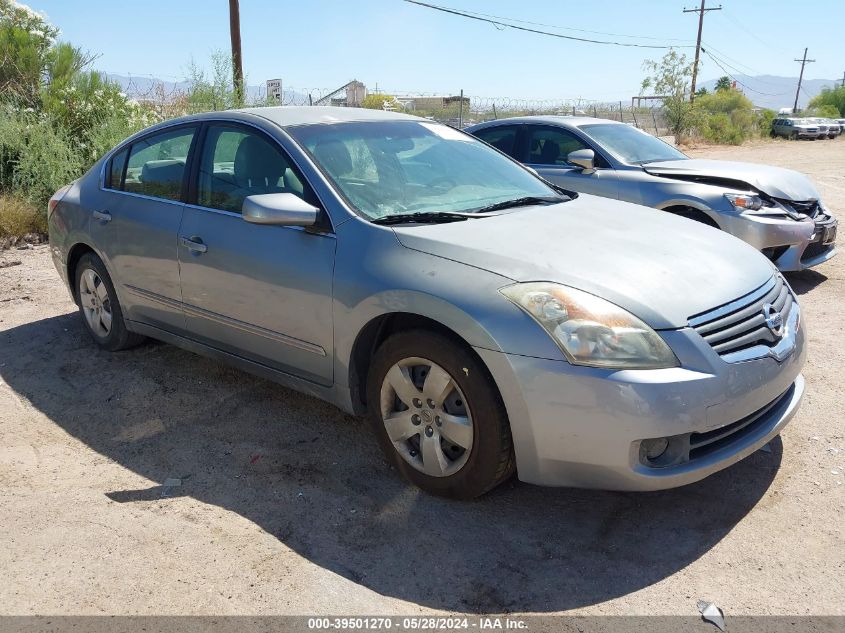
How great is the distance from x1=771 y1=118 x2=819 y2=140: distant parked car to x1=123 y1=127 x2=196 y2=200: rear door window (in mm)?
41558

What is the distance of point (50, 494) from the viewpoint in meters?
3.46

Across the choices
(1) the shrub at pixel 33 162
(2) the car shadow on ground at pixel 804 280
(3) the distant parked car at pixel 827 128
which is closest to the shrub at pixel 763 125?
(3) the distant parked car at pixel 827 128

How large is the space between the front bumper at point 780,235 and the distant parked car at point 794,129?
123 feet

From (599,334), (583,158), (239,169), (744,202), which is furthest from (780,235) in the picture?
(239,169)

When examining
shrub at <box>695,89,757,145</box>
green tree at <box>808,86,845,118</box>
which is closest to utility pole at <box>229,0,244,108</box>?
shrub at <box>695,89,757,145</box>

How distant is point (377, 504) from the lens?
10.9 ft

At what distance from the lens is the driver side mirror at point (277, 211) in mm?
3418

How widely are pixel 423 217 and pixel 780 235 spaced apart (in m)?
4.23

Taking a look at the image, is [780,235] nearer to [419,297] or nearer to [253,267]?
[419,297]

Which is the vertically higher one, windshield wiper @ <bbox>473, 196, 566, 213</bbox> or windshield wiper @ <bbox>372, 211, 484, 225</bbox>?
windshield wiper @ <bbox>473, 196, 566, 213</bbox>

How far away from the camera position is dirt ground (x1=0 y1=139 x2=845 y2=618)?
270 cm

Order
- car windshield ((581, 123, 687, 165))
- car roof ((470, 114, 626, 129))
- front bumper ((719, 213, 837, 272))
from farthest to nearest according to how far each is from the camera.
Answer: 1. car roof ((470, 114, 626, 129))
2. car windshield ((581, 123, 687, 165))
3. front bumper ((719, 213, 837, 272))

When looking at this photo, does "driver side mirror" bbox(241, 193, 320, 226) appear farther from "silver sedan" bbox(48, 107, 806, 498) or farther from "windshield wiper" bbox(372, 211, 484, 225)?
"windshield wiper" bbox(372, 211, 484, 225)

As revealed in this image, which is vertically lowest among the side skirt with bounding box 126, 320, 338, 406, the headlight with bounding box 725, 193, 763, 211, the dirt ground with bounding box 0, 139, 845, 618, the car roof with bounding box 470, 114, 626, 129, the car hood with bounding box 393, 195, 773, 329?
the dirt ground with bounding box 0, 139, 845, 618
